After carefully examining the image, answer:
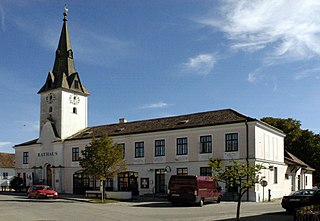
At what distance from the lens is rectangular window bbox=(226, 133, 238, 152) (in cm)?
3575

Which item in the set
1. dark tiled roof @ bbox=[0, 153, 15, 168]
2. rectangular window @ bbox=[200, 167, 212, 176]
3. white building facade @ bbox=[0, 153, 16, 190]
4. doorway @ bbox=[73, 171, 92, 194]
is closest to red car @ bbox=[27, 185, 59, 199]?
doorway @ bbox=[73, 171, 92, 194]

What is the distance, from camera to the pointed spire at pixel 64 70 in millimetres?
52344

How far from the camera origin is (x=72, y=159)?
1912 inches

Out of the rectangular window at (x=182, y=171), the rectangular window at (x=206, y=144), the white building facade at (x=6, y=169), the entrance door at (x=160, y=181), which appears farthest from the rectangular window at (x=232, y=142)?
the white building facade at (x=6, y=169)

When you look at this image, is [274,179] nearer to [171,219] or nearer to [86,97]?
[171,219]

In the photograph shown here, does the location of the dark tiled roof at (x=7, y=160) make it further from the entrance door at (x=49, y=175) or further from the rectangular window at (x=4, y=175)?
the entrance door at (x=49, y=175)

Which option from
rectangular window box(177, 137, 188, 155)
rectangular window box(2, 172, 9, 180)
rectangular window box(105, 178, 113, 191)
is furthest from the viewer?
rectangular window box(2, 172, 9, 180)

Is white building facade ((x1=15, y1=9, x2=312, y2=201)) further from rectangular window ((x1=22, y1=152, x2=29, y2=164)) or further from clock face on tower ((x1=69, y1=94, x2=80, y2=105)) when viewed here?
rectangular window ((x1=22, y1=152, x2=29, y2=164))

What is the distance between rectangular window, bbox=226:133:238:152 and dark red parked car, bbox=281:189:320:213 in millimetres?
13284

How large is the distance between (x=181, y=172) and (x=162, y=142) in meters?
3.73

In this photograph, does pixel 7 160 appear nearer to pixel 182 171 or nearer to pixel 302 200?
pixel 182 171

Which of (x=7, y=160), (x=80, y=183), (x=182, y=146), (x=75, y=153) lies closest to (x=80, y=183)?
(x=80, y=183)

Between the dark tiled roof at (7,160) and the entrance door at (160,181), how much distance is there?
4032 cm

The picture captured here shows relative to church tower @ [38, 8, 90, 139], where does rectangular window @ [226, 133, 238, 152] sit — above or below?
below
